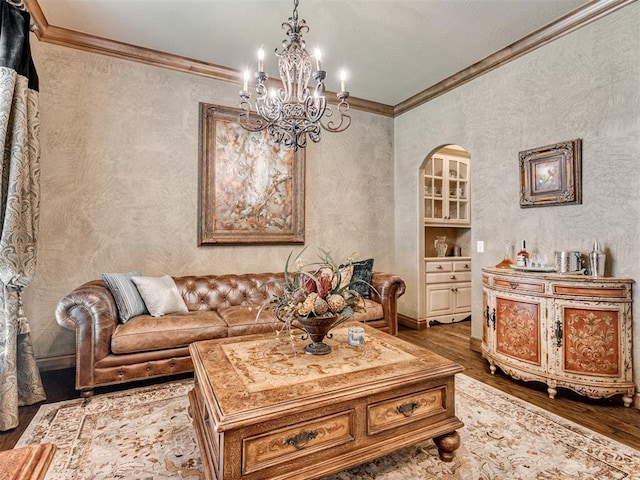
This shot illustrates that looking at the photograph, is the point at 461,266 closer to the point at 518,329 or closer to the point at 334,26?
the point at 518,329

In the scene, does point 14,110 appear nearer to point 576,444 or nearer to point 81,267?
point 81,267

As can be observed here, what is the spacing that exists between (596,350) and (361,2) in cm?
315

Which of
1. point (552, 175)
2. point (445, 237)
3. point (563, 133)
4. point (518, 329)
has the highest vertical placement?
point (563, 133)

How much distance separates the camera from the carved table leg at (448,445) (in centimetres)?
175

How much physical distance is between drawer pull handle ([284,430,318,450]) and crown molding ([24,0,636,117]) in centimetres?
361

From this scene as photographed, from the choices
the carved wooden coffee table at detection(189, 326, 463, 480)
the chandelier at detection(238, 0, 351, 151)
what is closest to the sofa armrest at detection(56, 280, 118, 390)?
the carved wooden coffee table at detection(189, 326, 463, 480)

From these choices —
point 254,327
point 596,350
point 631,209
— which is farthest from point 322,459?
point 631,209

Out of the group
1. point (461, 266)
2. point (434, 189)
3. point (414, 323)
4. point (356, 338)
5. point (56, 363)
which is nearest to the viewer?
point (356, 338)

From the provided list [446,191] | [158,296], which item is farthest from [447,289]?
[158,296]

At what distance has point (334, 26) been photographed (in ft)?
9.79

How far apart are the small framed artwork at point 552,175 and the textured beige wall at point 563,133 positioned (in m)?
0.06

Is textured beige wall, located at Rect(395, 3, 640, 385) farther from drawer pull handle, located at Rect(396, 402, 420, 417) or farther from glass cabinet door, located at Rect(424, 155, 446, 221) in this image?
drawer pull handle, located at Rect(396, 402, 420, 417)

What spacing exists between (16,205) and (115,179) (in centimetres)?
114

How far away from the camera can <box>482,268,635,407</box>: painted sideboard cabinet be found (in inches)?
94.3
